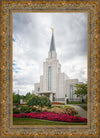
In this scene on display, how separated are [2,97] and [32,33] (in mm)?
1782

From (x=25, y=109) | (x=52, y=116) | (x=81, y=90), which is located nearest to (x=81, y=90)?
(x=81, y=90)

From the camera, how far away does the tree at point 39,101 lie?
3781 mm

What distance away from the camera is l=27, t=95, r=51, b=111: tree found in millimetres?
3781

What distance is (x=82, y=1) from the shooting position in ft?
11.5

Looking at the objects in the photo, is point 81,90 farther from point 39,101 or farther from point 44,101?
point 39,101

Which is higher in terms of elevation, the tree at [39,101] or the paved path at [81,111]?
the tree at [39,101]

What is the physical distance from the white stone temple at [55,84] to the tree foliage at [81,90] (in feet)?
0.35

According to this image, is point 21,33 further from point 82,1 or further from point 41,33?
point 82,1

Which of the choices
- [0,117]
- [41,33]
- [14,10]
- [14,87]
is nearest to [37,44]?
[41,33]

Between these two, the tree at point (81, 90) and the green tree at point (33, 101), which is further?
the green tree at point (33, 101)

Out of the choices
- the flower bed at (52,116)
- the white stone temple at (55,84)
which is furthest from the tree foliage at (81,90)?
the flower bed at (52,116)

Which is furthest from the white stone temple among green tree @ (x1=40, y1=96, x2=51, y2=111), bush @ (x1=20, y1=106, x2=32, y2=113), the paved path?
bush @ (x1=20, y1=106, x2=32, y2=113)

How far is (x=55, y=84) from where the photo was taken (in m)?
3.87

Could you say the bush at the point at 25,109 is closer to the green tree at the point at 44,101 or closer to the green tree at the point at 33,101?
the green tree at the point at 33,101
